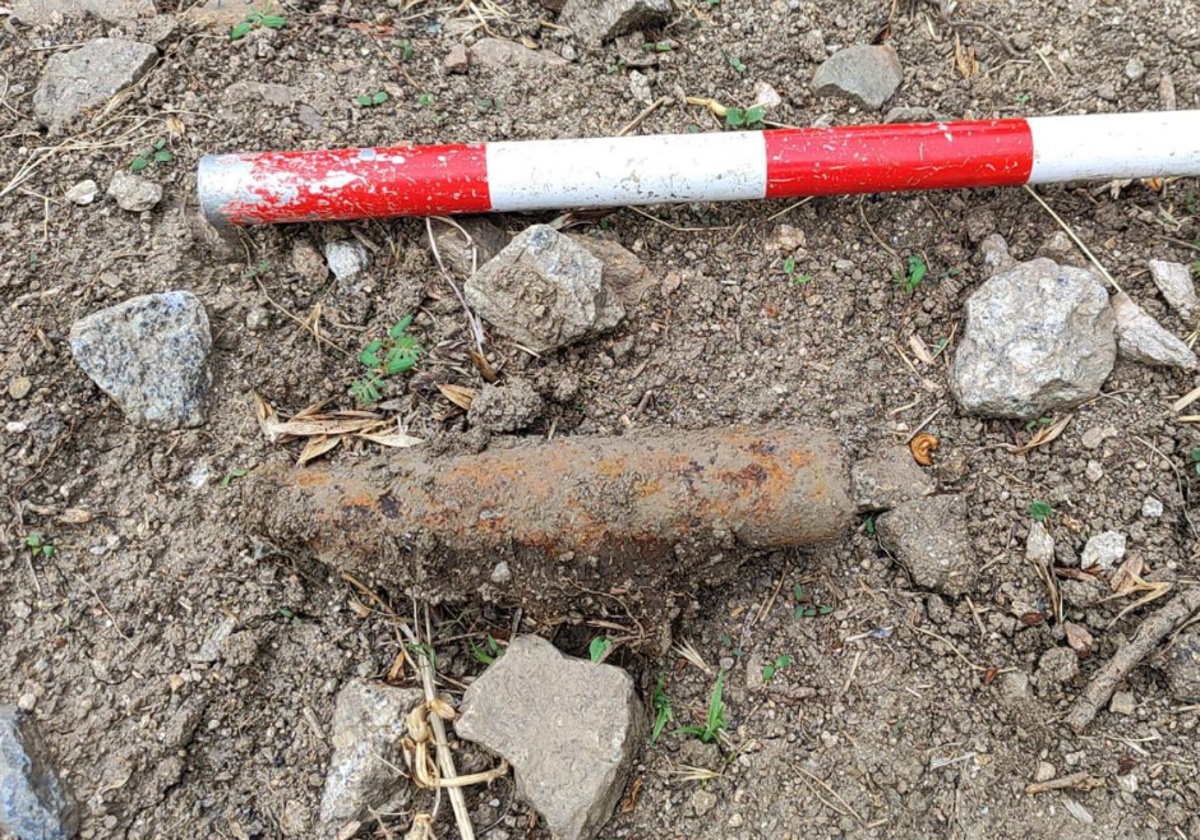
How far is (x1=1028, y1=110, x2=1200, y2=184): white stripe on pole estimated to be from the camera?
2.14 m

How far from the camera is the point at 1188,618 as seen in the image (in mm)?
1944

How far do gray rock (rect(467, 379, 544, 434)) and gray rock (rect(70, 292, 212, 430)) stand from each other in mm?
637

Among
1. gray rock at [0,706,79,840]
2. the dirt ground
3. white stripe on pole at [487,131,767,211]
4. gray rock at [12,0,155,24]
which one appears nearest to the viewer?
gray rock at [0,706,79,840]

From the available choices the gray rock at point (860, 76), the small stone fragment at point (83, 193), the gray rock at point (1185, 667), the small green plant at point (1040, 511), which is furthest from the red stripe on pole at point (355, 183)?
the gray rock at point (1185, 667)

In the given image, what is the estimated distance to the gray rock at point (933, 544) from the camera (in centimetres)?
200

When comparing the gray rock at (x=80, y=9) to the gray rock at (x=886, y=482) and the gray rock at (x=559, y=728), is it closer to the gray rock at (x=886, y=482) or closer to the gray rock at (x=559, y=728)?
the gray rock at (x=559, y=728)

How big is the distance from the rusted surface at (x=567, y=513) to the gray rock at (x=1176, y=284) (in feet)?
3.23

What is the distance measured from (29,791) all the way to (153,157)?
1.44 meters

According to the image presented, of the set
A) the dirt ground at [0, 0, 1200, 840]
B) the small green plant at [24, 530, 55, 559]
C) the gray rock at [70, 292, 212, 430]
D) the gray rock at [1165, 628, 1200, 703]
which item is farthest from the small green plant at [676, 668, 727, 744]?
the small green plant at [24, 530, 55, 559]

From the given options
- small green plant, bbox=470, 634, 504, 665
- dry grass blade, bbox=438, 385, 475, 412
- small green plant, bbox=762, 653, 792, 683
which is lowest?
small green plant, bbox=762, 653, 792, 683

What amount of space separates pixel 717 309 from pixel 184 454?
1.28m

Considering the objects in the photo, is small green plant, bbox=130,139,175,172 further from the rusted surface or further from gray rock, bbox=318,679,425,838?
gray rock, bbox=318,679,425,838

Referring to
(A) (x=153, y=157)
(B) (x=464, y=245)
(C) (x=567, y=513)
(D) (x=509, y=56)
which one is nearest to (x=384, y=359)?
(B) (x=464, y=245)

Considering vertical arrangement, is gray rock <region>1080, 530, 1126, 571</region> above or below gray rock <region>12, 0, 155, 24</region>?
below
